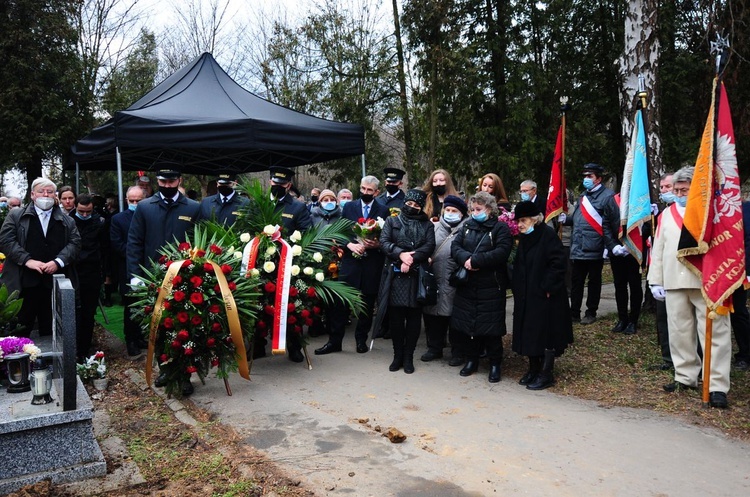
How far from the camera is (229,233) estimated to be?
243 inches

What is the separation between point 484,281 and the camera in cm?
591

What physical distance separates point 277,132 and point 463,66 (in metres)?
9.55

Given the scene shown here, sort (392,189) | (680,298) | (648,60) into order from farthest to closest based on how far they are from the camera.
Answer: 1. (648,60)
2. (392,189)
3. (680,298)

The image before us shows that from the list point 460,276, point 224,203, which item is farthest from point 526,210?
point 224,203

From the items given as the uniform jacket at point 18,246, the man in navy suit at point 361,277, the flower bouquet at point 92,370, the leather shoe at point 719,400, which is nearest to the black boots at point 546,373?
the leather shoe at point 719,400

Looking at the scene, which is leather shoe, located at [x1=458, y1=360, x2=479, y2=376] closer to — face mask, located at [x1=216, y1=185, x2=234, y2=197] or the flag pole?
the flag pole

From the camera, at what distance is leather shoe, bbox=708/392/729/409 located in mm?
5004

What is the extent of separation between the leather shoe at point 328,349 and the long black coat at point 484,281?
1.67m

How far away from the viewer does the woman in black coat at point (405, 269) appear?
6168 mm

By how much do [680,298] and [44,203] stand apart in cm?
612

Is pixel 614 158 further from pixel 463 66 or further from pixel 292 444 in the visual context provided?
pixel 292 444

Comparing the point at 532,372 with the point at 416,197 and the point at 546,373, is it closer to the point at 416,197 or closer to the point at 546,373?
the point at 546,373

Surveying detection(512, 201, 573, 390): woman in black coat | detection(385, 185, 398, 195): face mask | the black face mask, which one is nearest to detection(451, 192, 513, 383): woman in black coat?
detection(512, 201, 573, 390): woman in black coat

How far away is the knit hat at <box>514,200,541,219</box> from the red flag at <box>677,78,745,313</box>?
124 centimetres
